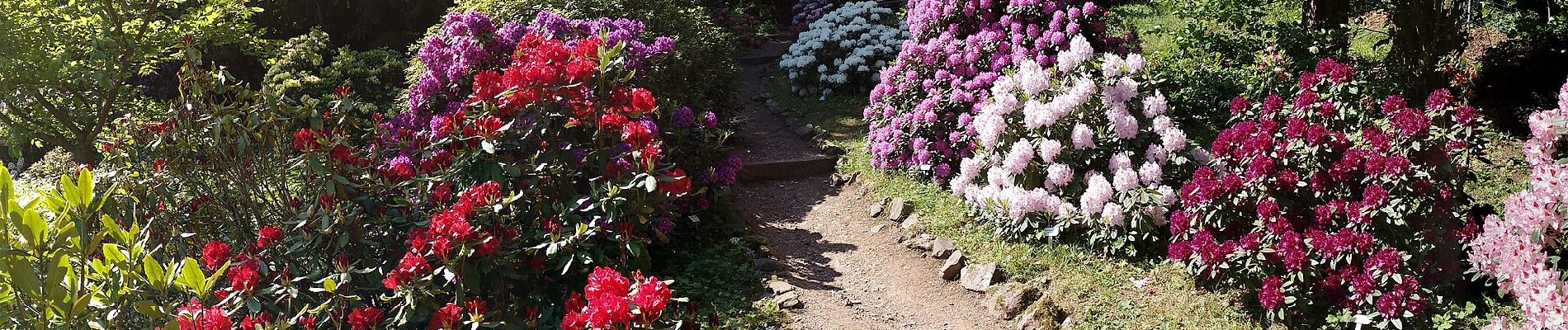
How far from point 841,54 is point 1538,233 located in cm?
670

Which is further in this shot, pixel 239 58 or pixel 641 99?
pixel 239 58

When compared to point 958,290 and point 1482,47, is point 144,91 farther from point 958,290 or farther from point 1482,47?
point 1482,47

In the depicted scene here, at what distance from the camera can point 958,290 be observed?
4.69 m

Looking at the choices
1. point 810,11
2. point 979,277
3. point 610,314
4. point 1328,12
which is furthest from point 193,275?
point 810,11

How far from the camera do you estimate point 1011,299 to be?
4.34 m

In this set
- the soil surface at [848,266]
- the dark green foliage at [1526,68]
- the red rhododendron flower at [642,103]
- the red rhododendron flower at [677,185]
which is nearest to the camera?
the red rhododendron flower at [677,185]

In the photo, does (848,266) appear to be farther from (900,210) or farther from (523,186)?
(523,186)

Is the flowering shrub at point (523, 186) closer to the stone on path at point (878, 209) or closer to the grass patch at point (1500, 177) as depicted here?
the stone on path at point (878, 209)

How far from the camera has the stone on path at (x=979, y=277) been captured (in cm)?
460

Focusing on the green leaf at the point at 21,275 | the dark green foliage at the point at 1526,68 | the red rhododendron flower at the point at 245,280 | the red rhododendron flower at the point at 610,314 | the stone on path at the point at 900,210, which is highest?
the green leaf at the point at 21,275

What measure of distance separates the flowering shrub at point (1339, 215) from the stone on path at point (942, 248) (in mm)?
1152

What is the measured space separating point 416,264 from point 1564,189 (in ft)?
9.89

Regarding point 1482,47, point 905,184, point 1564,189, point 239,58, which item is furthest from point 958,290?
point 239,58

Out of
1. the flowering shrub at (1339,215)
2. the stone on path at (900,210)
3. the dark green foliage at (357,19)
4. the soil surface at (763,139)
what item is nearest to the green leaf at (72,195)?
the flowering shrub at (1339,215)
